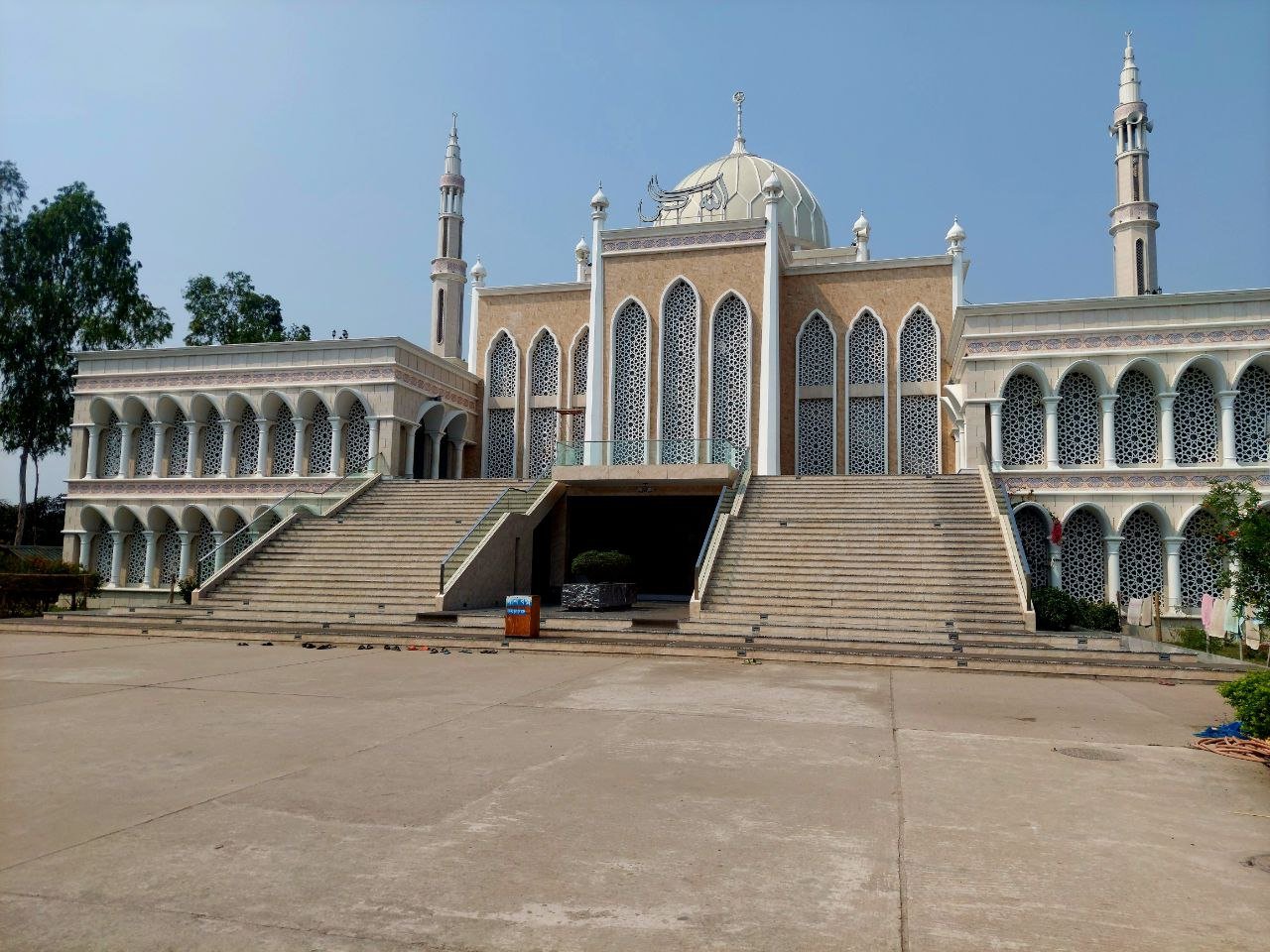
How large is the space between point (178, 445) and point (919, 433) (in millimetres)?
20973

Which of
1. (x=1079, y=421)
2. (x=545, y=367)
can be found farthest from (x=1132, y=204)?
(x=545, y=367)

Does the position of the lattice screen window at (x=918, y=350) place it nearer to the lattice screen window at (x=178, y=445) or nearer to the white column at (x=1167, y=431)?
the white column at (x=1167, y=431)

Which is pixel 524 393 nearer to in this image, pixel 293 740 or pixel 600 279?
pixel 600 279

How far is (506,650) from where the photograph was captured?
1288 centimetres

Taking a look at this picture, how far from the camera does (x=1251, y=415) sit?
18.6m

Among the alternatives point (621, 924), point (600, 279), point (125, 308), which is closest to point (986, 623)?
point (621, 924)

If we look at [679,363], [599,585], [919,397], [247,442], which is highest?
[679,363]

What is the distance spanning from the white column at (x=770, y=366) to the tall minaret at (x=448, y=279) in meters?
11.0

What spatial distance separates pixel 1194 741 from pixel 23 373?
112 feet

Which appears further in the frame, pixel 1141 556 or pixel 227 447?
pixel 227 447

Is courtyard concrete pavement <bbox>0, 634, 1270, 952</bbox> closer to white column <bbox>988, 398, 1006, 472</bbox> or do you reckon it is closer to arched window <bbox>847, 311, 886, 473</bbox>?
white column <bbox>988, 398, 1006, 472</bbox>

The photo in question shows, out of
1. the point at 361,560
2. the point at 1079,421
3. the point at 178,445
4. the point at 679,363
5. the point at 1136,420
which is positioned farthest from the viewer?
the point at 178,445

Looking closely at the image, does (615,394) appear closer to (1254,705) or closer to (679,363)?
(679,363)

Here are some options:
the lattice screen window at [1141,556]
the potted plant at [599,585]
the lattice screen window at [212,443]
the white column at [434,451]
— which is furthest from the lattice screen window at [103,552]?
the lattice screen window at [1141,556]
